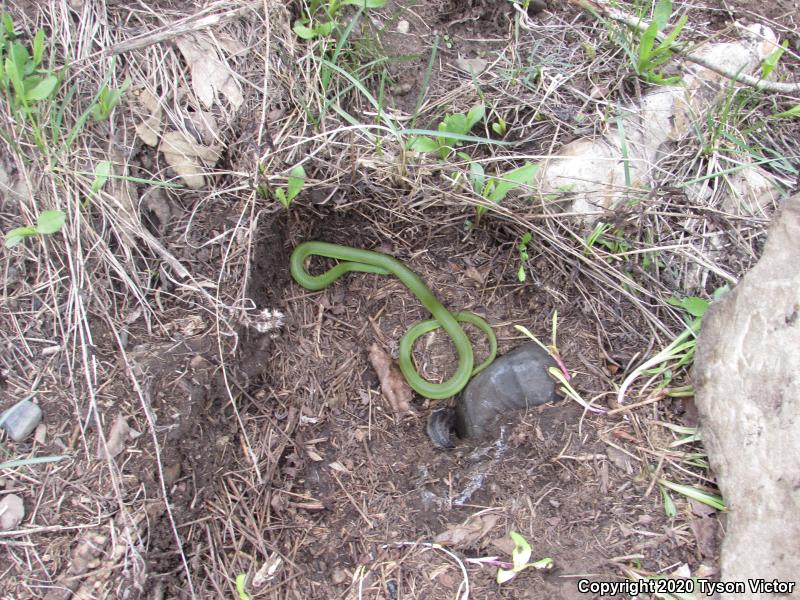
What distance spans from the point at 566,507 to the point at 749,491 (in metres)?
0.76

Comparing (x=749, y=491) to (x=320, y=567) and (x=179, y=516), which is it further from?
(x=179, y=516)

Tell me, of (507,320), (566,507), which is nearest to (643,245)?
(507,320)

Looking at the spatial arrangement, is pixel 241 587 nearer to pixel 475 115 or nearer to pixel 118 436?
pixel 118 436

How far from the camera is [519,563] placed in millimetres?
2342

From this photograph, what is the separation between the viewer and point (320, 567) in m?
2.62

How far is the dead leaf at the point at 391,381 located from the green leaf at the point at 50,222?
1.72 m

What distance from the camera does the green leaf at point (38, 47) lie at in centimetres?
254

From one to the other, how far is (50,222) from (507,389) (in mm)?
2376

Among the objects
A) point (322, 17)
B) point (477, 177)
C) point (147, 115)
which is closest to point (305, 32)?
point (322, 17)

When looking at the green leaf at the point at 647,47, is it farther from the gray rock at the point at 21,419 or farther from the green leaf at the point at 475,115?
the gray rock at the point at 21,419

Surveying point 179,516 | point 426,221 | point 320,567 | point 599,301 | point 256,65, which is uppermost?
point 256,65

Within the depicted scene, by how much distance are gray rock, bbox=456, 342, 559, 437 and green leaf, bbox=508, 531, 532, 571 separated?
0.65 metres

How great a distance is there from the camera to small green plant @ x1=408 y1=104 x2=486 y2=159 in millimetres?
2891

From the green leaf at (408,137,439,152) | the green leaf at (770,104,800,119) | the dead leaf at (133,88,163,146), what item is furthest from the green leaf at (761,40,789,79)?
the dead leaf at (133,88,163,146)
